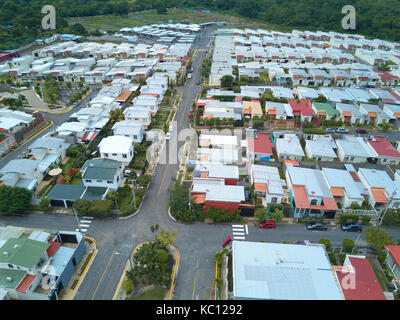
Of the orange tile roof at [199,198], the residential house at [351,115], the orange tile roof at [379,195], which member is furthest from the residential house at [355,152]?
the orange tile roof at [199,198]

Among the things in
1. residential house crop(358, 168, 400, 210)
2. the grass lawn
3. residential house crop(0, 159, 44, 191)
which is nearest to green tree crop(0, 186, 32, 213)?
residential house crop(0, 159, 44, 191)

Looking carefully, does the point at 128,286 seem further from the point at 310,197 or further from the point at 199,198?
the point at 310,197

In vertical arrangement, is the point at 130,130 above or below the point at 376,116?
below

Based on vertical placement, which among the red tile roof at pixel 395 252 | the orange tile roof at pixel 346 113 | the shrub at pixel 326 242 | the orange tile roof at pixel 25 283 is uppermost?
the orange tile roof at pixel 346 113

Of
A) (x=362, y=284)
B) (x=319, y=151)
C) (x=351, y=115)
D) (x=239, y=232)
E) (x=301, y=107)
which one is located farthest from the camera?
(x=301, y=107)

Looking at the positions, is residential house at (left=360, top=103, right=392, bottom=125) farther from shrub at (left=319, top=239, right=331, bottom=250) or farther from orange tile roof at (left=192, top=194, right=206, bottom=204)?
orange tile roof at (left=192, top=194, right=206, bottom=204)

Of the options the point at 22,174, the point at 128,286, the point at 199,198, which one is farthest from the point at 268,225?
the point at 22,174

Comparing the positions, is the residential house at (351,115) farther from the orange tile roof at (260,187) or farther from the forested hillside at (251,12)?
the forested hillside at (251,12)

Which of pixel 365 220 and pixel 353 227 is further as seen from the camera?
pixel 365 220
